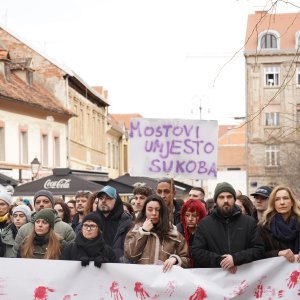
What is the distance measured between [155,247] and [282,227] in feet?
4.02

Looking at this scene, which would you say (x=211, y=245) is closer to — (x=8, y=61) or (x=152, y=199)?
(x=152, y=199)

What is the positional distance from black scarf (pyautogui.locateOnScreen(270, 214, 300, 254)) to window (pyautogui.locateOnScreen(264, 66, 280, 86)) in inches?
2506

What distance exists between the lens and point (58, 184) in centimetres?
1870

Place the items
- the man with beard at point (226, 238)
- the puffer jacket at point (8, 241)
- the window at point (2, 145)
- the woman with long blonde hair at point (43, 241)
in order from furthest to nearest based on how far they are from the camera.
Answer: the window at point (2, 145) < the puffer jacket at point (8, 241) < the woman with long blonde hair at point (43, 241) < the man with beard at point (226, 238)

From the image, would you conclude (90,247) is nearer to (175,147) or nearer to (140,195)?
(175,147)

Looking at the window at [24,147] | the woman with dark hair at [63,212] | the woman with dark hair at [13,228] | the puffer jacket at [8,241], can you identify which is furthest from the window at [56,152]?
the puffer jacket at [8,241]

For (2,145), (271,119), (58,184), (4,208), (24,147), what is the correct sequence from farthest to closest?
(271,119)
(24,147)
(2,145)
(58,184)
(4,208)

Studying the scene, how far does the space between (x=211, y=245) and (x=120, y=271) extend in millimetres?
945

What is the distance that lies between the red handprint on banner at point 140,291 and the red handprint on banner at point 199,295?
440 mm

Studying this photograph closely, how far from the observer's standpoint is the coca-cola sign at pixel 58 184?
60.8 ft

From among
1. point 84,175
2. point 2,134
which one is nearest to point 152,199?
point 84,175

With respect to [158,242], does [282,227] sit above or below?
above

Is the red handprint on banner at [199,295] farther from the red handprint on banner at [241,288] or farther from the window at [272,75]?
the window at [272,75]

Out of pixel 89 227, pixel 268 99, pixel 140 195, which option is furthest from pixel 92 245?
pixel 268 99
